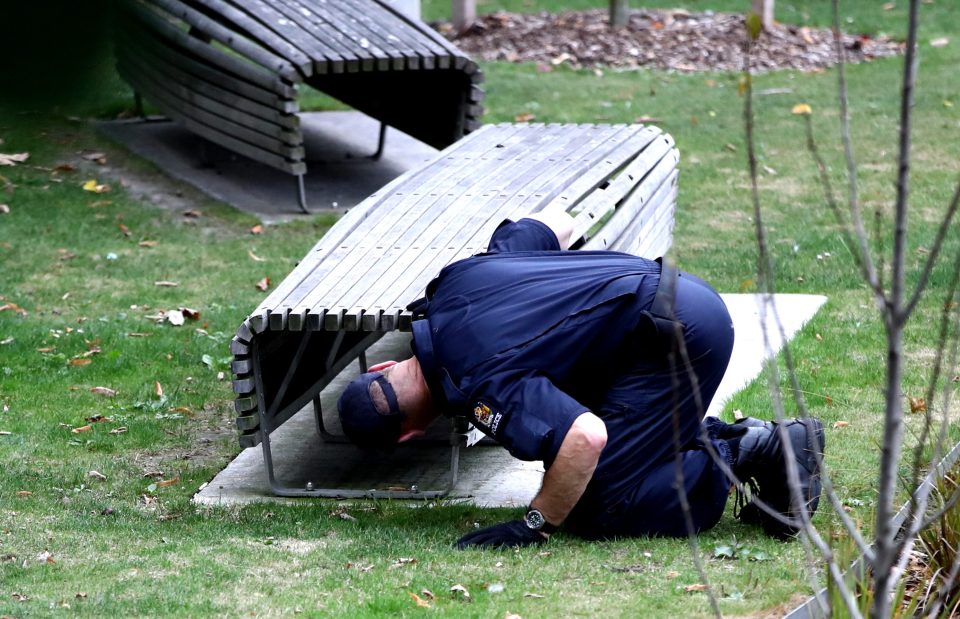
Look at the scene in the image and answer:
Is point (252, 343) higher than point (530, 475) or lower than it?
higher

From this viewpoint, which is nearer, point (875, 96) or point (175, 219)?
point (175, 219)

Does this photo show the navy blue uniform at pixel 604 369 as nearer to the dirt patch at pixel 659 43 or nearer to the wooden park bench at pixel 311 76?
the wooden park bench at pixel 311 76

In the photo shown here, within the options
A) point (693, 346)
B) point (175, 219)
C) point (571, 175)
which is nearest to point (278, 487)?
point (693, 346)

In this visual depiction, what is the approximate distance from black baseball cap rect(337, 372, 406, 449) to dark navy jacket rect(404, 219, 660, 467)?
0.52ft

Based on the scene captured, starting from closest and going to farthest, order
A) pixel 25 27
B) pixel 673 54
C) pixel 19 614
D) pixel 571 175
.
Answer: pixel 25 27
pixel 19 614
pixel 571 175
pixel 673 54

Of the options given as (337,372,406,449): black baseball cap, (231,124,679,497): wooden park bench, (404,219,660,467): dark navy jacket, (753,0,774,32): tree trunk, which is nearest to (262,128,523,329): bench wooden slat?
(231,124,679,497): wooden park bench

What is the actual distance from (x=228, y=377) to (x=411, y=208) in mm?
1336

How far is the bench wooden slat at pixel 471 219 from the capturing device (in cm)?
468

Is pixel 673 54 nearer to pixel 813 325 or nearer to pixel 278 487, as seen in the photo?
pixel 813 325

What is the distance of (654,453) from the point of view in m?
4.23

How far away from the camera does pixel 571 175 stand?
20.5 ft

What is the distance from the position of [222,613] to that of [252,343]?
131cm

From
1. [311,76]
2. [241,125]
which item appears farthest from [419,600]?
[311,76]

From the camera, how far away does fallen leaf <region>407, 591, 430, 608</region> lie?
3.55 m
